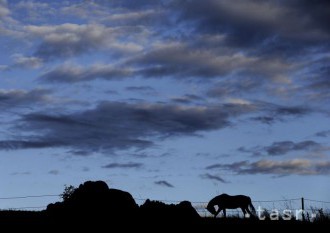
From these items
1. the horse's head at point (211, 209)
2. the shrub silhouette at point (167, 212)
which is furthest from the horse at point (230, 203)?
the shrub silhouette at point (167, 212)

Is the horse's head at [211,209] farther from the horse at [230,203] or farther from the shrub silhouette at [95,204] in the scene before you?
the shrub silhouette at [95,204]

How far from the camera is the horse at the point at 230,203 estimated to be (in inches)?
1544

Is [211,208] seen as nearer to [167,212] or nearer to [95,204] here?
[167,212]

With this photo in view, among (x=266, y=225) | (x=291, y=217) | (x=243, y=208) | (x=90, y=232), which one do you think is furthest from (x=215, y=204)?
(x=90, y=232)

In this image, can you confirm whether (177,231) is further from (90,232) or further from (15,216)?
(15,216)

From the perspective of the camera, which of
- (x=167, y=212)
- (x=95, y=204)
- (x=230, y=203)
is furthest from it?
(x=230, y=203)

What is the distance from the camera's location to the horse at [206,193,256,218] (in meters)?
39.2

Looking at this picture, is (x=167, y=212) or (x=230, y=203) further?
(x=230, y=203)

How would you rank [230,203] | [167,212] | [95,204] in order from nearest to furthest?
[167,212]
[95,204]
[230,203]

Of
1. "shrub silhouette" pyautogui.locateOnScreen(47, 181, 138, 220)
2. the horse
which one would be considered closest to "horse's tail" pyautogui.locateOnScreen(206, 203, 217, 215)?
the horse

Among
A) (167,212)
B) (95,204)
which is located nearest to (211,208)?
(167,212)

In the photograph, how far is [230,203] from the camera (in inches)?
1544

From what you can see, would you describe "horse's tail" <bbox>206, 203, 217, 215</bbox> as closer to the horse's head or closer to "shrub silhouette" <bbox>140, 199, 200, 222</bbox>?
the horse's head

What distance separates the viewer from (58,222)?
80.7 feet
